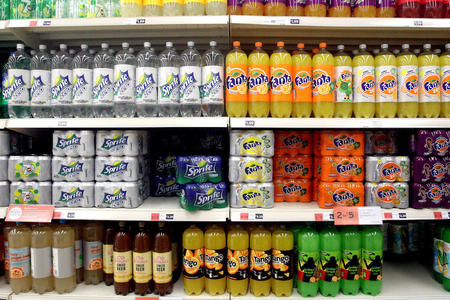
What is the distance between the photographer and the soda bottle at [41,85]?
1961 millimetres

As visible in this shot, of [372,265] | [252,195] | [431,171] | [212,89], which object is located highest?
[212,89]

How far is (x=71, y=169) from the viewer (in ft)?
6.32

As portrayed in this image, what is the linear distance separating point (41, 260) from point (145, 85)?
4.18ft


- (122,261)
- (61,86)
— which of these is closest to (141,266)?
(122,261)

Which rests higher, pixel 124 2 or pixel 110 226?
pixel 124 2

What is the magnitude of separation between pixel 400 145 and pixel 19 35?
2.69m

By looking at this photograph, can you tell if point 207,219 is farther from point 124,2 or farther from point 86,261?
point 124,2

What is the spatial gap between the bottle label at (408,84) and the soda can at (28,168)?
2.30 m

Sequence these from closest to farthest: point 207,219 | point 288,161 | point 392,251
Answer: point 207,219 < point 288,161 < point 392,251

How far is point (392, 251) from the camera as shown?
2.34 m

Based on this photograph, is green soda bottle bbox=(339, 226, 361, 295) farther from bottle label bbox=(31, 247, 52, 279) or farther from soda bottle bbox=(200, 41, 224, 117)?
bottle label bbox=(31, 247, 52, 279)

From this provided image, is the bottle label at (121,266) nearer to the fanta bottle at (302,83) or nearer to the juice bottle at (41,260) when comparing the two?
the juice bottle at (41,260)

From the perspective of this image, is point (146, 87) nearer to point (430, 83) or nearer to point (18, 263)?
point (18, 263)

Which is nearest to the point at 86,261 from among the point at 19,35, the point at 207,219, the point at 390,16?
the point at 207,219
